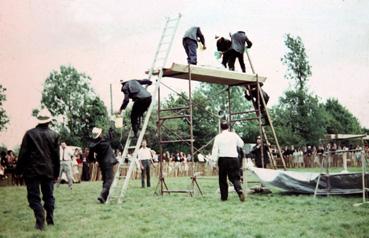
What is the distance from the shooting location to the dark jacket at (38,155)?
6.79m

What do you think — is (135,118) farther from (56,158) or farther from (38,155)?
(38,155)

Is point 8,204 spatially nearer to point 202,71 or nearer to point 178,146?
point 202,71

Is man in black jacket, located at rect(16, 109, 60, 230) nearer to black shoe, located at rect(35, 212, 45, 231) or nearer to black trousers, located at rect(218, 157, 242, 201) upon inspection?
black shoe, located at rect(35, 212, 45, 231)

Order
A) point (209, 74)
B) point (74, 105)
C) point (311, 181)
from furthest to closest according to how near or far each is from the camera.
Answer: point (74, 105)
point (209, 74)
point (311, 181)

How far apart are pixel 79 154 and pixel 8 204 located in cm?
1497

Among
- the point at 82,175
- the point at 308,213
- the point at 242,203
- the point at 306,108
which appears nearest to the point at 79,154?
the point at 82,175

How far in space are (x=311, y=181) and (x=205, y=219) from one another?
4530 mm

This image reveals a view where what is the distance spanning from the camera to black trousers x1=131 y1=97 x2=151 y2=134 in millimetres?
10594

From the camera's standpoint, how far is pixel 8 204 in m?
10.7

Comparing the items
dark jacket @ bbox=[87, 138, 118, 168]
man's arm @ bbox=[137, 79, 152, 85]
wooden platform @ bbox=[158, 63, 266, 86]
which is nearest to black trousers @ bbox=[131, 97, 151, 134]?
man's arm @ bbox=[137, 79, 152, 85]

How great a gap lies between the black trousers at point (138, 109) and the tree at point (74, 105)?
100ft

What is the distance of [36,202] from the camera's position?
22.0 ft

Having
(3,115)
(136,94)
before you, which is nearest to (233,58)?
(136,94)

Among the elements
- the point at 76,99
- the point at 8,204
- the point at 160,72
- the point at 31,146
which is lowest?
the point at 8,204
